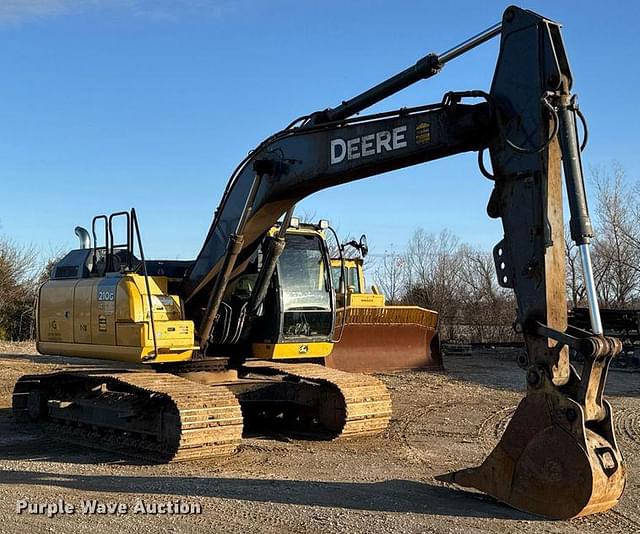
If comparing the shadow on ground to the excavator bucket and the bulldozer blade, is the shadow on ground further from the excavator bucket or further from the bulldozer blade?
the excavator bucket

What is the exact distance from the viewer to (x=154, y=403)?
818cm

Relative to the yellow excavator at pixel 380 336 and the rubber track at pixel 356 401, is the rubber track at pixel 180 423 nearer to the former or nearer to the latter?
the rubber track at pixel 356 401

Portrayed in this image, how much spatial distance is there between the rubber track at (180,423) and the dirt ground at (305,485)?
19 cm

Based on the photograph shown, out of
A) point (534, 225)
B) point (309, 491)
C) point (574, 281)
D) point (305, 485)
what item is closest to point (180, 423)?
point (305, 485)

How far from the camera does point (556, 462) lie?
5074 mm

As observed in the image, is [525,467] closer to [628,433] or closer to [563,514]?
[563,514]

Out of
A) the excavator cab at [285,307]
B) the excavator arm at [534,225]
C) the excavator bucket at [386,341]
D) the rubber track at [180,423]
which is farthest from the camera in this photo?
the excavator bucket at [386,341]

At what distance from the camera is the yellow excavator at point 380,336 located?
55.2 feet

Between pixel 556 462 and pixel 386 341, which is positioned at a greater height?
pixel 386 341

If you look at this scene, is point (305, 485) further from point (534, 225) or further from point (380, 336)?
point (380, 336)

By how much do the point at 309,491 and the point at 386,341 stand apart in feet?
36.7

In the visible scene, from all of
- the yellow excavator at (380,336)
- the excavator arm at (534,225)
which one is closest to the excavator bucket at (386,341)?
the yellow excavator at (380,336)

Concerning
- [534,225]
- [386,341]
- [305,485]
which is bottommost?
[305,485]

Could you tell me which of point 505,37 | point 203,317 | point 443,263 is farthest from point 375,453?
point 443,263
